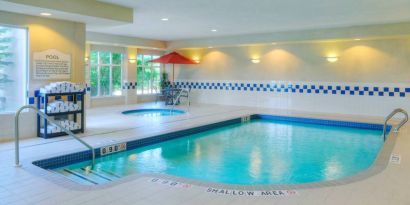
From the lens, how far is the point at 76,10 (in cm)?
563

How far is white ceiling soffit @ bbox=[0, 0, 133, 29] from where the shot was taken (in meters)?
5.09

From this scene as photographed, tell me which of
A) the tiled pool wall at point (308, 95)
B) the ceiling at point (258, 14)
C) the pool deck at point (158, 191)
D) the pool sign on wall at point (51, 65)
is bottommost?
the pool deck at point (158, 191)

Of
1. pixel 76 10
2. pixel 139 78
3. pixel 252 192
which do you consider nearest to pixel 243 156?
pixel 252 192

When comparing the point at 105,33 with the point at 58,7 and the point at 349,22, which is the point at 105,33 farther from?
the point at 349,22

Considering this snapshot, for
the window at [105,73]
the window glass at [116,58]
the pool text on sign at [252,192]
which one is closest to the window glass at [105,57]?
the window at [105,73]

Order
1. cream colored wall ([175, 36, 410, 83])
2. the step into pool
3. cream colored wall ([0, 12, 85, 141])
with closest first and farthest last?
1. the step into pool
2. cream colored wall ([0, 12, 85, 141])
3. cream colored wall ([175, 36, 410, 83])

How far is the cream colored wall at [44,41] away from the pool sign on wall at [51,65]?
0.25 ft

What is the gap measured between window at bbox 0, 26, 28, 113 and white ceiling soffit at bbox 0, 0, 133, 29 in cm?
49

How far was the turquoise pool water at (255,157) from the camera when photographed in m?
4.81

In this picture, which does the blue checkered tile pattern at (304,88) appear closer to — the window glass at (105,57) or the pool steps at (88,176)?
the window glass at (105,57)

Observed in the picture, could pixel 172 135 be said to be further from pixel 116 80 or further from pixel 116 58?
pixel 116 58

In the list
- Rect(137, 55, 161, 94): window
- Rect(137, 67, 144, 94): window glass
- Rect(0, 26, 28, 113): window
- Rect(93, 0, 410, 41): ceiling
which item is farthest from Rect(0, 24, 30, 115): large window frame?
Rect(137, 67, 144, 94): window glass

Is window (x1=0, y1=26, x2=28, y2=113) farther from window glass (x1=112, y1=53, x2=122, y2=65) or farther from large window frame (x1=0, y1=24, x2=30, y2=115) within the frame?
window glass (x1=112, y1=53, x2=122, y2=65)

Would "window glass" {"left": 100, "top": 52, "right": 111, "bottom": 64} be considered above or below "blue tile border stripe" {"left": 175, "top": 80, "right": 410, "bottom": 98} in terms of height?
above
